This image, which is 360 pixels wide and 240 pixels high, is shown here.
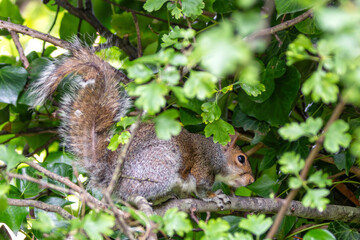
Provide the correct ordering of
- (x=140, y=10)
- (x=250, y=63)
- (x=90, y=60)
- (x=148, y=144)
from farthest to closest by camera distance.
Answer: (x=140, y=10) → (x=148, y=144) → (x=90, y=60) → (x=250, y=63)

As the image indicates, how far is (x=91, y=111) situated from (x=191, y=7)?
549 millimetres

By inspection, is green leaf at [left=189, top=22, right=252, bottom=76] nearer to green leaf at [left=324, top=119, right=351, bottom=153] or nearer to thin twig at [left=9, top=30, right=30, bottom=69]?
green leaf at [left=324, top=119, right=351, bottom=153]

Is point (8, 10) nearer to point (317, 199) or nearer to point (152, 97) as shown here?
point (152, 97)

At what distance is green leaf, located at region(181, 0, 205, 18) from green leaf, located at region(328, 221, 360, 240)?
89 cm

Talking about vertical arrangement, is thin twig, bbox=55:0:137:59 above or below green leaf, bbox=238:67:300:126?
above

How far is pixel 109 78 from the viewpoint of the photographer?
1596mm

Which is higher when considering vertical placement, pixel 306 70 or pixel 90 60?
pixel 90 60

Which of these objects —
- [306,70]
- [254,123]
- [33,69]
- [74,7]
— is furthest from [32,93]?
[306,70]

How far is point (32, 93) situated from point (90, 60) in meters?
0.25

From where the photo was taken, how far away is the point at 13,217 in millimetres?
1350

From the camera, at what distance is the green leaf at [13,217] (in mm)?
1339

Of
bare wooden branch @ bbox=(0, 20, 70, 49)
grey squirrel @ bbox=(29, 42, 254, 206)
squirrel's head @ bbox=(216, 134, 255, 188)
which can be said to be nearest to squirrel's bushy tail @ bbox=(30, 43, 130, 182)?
grey squirrel @ bbox=(29, 42, 254, 206)

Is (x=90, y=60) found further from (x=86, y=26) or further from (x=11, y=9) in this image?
(x=11, y=9)

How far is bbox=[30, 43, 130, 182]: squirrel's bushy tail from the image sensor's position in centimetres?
156
